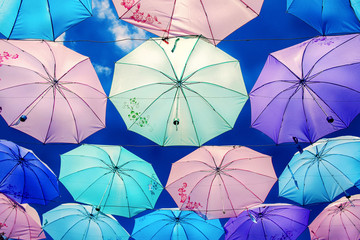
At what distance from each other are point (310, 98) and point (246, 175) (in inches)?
130

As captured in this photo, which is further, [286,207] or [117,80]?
[286,207]

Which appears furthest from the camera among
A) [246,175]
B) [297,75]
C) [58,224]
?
[58,224]

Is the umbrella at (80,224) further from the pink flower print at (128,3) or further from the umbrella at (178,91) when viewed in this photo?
the pink flower print at (128,3)

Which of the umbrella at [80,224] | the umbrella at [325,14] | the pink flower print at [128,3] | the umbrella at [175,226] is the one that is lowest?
the umbrella at [175,226]

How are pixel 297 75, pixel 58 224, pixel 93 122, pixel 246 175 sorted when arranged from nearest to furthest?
pixel 297 75 < pixel 93 122 < pixel 246 175 < pixel 58 224

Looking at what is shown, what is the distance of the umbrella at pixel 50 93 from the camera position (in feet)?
19.4

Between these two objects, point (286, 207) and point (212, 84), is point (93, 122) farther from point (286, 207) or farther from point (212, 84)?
point (286, 207)

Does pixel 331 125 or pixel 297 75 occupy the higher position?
pixel 297 75

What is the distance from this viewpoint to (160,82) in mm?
6469

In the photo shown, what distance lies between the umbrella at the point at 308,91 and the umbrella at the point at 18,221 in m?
9.17

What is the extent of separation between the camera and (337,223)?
30.0 ft

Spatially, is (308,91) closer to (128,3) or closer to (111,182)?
(128,3)

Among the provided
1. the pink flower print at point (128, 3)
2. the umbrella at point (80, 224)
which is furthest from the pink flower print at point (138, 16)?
the umbrella at point (80, 224)

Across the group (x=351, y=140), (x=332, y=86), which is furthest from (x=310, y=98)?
(x=351, y=140)
